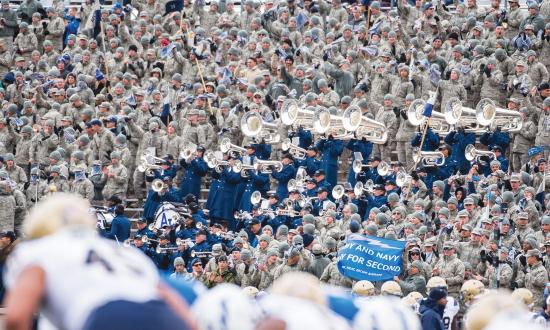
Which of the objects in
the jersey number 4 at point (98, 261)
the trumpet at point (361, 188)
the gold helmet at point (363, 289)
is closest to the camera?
the jersey number 4 at point (98, 261)

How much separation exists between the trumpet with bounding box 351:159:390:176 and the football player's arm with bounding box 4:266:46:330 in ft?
54.7

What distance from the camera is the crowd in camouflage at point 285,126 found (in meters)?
20.3

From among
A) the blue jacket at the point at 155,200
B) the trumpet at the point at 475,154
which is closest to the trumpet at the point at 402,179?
the trumpet at the point at 475,154

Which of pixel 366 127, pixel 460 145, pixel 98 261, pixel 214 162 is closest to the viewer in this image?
pixel 98 261

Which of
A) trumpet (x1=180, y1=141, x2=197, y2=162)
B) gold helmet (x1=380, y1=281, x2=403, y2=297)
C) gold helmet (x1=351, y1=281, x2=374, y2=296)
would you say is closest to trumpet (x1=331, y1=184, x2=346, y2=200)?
trumpet (x1=180, y1=141, x2=197, y2=162)

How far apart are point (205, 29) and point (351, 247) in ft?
35.9

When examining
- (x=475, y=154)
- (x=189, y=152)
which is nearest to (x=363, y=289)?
(x=475, y=154)

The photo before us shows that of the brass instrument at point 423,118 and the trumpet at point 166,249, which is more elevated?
the brass instrument at point 423,118

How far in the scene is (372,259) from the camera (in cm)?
1916

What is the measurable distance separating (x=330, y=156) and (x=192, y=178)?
7.59ft

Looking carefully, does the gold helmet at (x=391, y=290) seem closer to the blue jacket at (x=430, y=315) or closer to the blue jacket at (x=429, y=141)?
the blue jacket at (x=430, y=315)

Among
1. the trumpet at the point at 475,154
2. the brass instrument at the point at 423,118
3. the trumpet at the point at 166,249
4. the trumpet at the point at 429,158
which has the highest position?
the brass instrument at the point at 423,118

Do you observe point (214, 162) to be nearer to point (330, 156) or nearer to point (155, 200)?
point (155, 200)

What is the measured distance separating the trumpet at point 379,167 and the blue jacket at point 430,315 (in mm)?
6909
